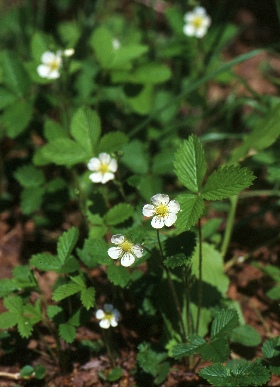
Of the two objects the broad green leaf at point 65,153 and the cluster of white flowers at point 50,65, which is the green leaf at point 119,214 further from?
the cluster of white flowers at point 50,65

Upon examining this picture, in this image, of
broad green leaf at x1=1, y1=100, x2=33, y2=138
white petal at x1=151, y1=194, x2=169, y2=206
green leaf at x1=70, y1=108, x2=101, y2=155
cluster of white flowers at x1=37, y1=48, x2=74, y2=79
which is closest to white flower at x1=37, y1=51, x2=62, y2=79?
cluster of white flowers at x1=37, y1=48, x2=74, y2=79

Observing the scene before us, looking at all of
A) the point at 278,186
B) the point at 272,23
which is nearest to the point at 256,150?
the point at 278,186

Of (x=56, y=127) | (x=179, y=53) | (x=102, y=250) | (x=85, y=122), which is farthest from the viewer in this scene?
(x=179, y=53)

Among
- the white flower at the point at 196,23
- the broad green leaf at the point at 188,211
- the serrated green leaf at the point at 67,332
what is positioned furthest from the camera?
the white flower at the point at 196,23

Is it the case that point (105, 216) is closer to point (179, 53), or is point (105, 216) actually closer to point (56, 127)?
point (56, 127)

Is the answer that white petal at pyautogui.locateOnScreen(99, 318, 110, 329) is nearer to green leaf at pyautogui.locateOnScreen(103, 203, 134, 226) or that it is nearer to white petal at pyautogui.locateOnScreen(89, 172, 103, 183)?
green leaf at pyautogui.locateOnScreen(103, 203, 134, 226)

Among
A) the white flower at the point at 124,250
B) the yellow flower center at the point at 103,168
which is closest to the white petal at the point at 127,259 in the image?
the white flower at the point at 124,250

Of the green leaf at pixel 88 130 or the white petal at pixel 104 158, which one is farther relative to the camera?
the green leaf at pixel 88 130
